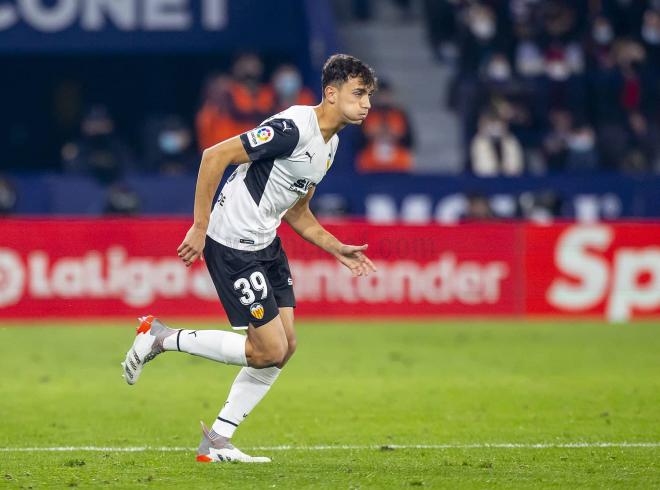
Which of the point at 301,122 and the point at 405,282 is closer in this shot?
the point at 301,122

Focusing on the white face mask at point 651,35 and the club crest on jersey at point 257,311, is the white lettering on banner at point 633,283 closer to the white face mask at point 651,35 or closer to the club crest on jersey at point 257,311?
the white face mask at point 651,35

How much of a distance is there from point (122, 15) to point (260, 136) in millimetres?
15040

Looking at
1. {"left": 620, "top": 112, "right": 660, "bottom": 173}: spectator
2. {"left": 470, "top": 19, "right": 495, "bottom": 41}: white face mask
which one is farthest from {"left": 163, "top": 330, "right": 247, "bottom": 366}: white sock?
{"left": 470, "top": 19, "right": 495, "bottom": 41}: white face mask

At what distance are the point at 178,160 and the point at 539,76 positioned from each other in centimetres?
628

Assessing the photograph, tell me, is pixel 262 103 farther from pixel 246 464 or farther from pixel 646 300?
pixel 246 464

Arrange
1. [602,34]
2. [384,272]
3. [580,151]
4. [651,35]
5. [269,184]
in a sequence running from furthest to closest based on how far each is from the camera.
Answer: [651,35] < [602,34] < [580,151] < [384,272] < [269,184]

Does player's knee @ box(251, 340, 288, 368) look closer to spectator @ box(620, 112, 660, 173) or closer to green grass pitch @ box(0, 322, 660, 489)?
green grass pitch @ box(0, 322, 660, 489)

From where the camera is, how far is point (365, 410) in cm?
1141

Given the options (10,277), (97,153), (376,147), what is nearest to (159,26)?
(97,153)

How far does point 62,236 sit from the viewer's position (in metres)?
18.7

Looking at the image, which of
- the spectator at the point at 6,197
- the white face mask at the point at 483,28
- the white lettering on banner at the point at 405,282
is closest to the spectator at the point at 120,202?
the spectator at the point at 6,197

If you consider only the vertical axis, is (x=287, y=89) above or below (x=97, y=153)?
above

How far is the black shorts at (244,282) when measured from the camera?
8.30m

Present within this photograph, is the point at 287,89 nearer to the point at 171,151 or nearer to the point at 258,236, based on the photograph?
the point at 171,151
